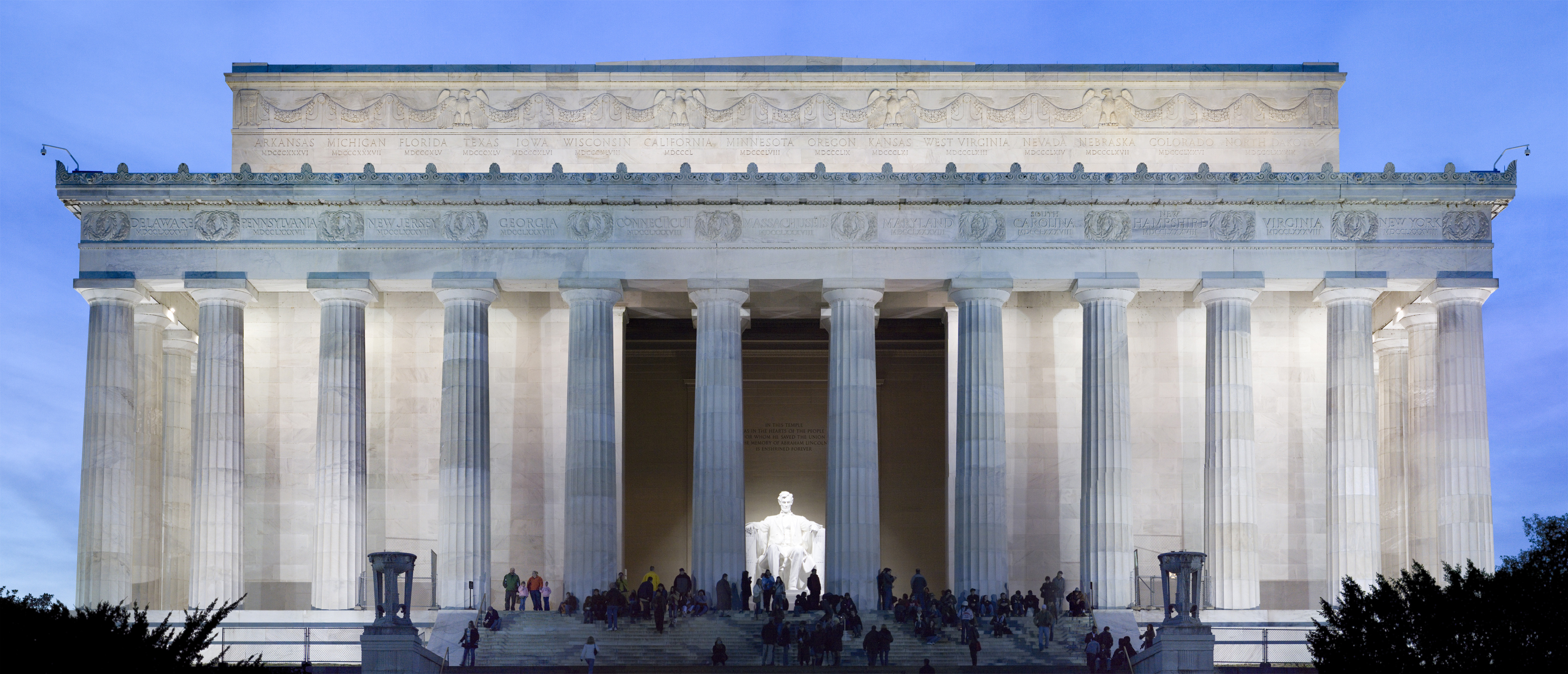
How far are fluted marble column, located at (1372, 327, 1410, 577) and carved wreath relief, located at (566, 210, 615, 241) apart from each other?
80.2 ft

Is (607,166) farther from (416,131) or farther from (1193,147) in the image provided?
(1193,147)

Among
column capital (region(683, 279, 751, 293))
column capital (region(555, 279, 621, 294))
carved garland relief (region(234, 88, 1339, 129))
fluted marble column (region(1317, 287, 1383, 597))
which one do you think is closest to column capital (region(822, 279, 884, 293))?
column capital (region(683, 279, 751, 293))

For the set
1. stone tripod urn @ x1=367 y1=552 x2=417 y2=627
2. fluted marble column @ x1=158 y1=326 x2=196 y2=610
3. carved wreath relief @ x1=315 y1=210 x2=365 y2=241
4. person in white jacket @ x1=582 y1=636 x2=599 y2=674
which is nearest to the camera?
stone tripod urn @ x1=367 y1=552 x2=417 y2=627

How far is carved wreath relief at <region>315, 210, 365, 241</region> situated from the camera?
53.2 meters

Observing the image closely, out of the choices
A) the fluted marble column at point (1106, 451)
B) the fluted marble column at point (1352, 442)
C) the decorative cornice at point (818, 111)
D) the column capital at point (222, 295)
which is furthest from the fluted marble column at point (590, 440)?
the fluted marble column at point (1352, 442)

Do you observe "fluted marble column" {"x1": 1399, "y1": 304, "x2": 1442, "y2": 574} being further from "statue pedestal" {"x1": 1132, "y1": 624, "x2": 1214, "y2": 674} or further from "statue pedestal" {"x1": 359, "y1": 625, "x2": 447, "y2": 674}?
"statue pedestal" {"x1": 359, "y1": 625, "x2": 447, "y2": 674}

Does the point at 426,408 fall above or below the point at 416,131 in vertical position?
below

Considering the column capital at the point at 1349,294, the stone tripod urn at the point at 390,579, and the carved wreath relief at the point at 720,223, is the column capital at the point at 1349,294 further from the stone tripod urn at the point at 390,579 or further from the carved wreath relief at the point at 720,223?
the stone tripod urn at the point at 390,579

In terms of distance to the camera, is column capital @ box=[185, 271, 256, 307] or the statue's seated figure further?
the statue's seated figure

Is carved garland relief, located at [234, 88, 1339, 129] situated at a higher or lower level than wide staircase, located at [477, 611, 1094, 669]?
higher

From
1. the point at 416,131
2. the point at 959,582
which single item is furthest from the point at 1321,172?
the point at 416,131

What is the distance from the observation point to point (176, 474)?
184ft

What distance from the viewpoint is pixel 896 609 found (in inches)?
1908

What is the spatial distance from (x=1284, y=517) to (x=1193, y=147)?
12135mm
